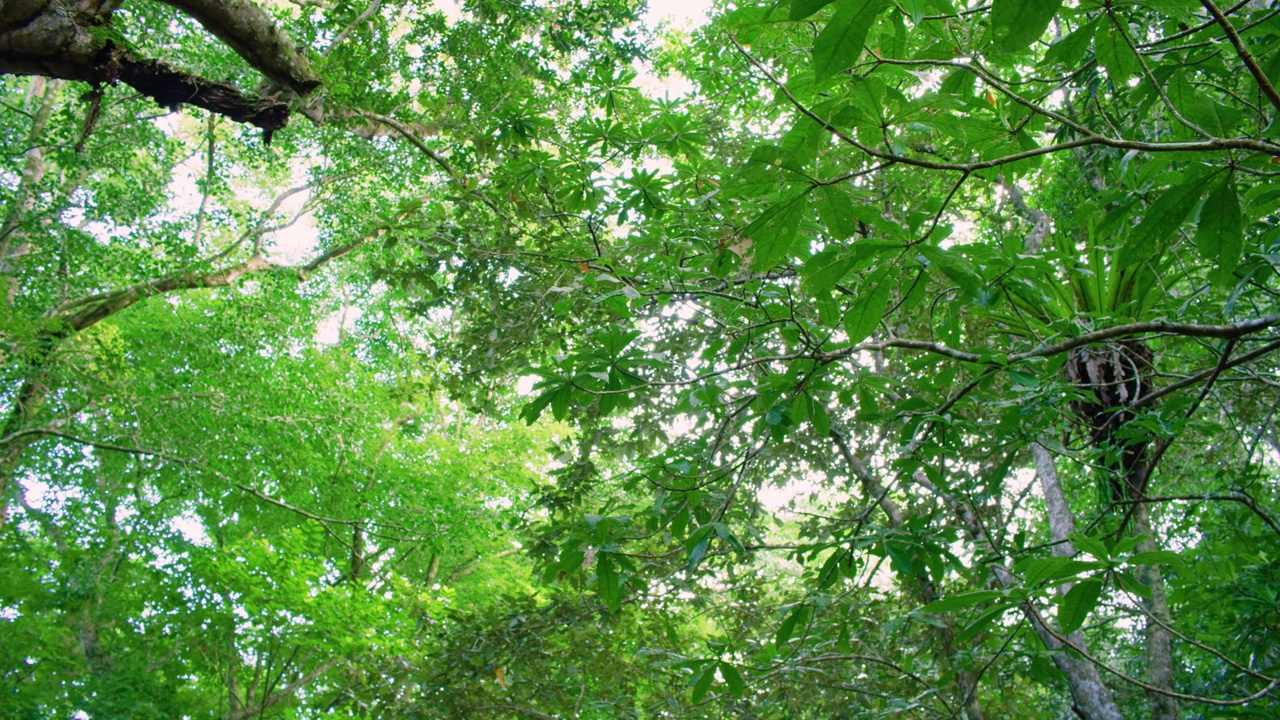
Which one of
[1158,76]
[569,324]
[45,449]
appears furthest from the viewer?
[45,449]

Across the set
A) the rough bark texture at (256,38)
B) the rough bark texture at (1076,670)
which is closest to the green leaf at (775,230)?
the rough bark texture at (1076,670)

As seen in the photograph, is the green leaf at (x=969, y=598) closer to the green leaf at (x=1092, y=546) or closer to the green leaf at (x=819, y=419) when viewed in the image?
the green leaf at (x=1092, y=546)

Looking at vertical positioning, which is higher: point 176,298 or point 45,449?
point 176,298

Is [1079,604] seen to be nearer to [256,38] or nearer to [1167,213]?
[1167,213]

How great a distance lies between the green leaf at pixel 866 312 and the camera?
1132 millimetres

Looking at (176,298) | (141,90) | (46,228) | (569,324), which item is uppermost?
(176,298)

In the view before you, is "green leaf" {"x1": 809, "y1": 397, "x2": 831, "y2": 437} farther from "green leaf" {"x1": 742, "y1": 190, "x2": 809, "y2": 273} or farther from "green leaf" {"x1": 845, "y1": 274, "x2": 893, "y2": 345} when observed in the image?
"green leaf" {"x1": 742, "y1": 190, "x2": 809, "y2": 273}

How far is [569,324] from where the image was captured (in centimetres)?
406

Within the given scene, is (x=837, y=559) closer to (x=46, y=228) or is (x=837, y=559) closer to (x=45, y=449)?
(x=46, y=228)

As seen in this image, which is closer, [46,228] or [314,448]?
[46,228]

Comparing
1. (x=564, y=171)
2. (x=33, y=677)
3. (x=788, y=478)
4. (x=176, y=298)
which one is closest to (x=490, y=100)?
(x=564, y=171)

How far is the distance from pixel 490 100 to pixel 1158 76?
3.75 m

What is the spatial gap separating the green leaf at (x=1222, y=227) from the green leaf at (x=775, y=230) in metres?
0.47

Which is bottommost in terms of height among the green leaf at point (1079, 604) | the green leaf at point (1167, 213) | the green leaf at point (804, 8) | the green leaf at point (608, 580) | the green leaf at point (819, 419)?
the green leaf at point (1079, 604)
